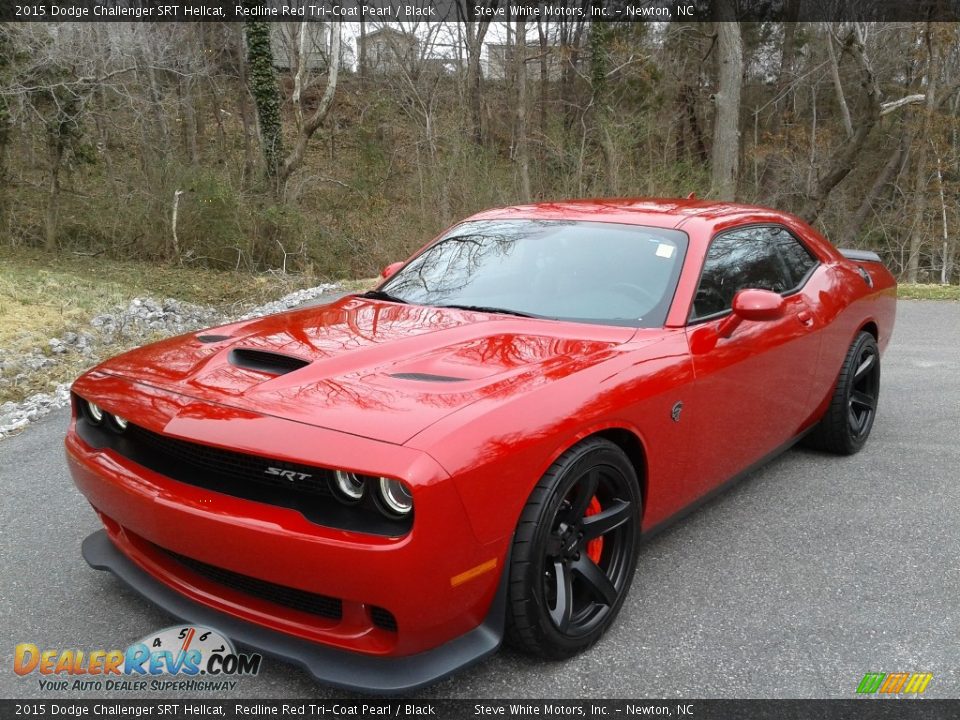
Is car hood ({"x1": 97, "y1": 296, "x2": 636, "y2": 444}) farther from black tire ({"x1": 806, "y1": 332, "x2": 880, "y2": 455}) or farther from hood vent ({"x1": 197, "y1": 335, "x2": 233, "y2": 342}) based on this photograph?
black tire ({"x1": 806, "y1": 332, "x2": 880, "y2": 455})

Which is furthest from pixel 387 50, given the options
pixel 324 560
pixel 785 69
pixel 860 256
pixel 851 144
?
pixel 324 560

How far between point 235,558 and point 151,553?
2.02ft

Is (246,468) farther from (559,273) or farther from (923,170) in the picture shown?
(923,170)

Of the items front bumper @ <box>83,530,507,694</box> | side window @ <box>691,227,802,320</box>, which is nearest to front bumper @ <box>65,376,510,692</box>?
front bumper @ <box>83,530,507,694</box>

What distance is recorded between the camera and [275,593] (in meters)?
2.22

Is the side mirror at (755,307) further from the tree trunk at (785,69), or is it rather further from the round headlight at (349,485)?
the tree trunk at (785,69)

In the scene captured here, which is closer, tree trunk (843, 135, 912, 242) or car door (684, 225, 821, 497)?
car door (684, 225, 821, 497)

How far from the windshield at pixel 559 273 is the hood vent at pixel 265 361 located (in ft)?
3.03

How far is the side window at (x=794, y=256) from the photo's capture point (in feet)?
13.2

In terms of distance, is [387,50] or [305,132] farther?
[387,50]

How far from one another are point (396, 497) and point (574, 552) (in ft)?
2.32

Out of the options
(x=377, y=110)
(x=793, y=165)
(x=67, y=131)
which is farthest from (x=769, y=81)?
(x=67, y=131)

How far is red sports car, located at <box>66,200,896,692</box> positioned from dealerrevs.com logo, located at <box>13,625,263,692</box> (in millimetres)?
163

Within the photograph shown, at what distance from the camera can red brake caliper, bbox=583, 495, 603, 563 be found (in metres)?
2.59
